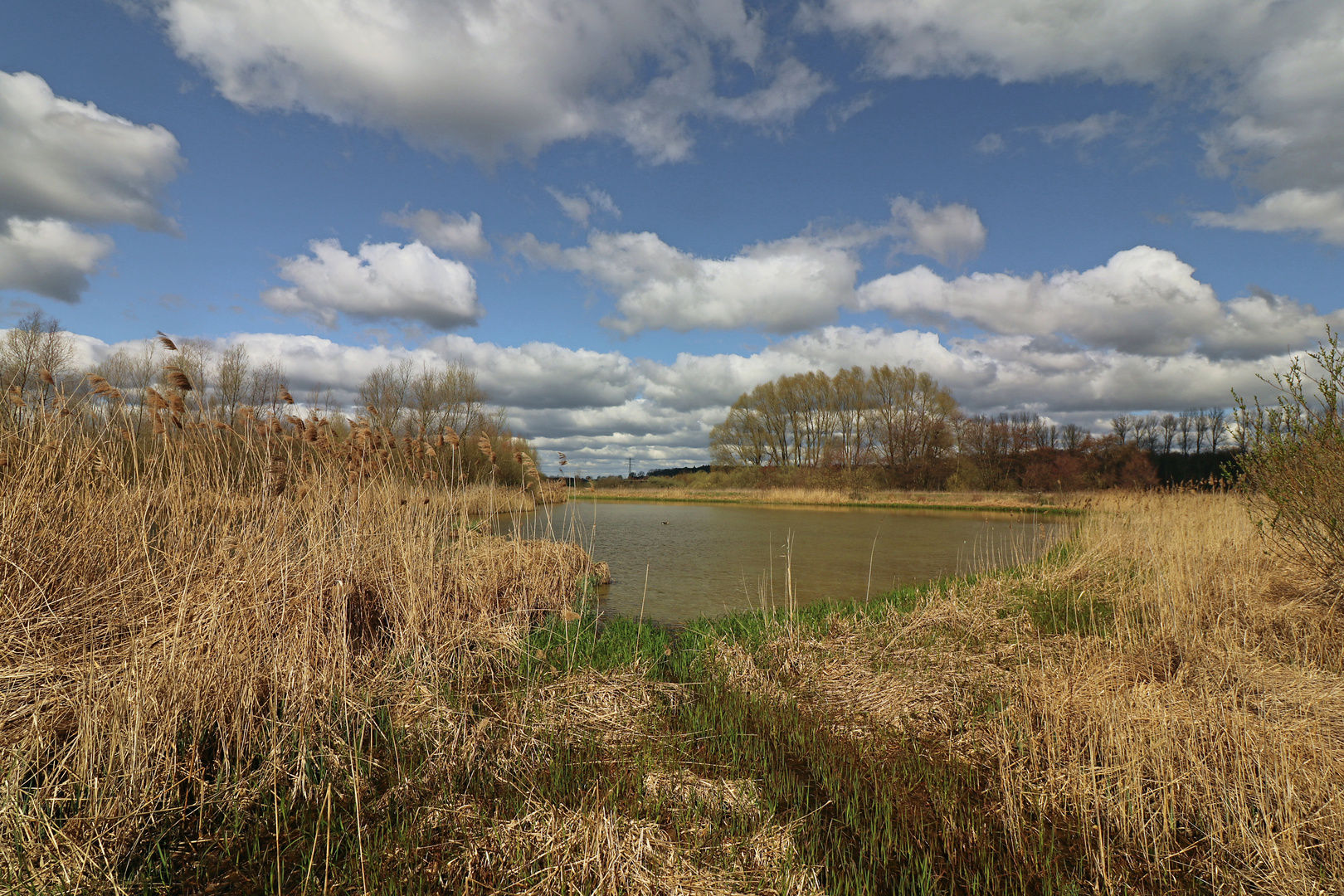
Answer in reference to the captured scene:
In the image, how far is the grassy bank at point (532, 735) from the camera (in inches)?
105

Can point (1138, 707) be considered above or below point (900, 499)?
above

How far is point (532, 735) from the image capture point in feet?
12.5

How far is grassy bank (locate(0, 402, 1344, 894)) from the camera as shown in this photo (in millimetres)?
2674

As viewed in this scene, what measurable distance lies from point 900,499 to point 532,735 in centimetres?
3362

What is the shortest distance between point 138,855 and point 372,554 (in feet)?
10.8

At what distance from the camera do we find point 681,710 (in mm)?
4426

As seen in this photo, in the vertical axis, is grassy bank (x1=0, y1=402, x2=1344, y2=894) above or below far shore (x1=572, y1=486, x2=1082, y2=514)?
above

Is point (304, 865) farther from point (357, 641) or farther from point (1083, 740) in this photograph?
point (1083, 740)

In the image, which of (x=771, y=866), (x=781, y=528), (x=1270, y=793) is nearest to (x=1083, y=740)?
(x=1270, y=793)

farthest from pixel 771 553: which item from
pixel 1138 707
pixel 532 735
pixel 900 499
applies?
pixel 900 499

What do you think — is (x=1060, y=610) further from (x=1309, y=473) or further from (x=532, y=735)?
(x=532, y=735)

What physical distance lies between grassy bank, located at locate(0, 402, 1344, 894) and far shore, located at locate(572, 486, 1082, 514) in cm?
1986

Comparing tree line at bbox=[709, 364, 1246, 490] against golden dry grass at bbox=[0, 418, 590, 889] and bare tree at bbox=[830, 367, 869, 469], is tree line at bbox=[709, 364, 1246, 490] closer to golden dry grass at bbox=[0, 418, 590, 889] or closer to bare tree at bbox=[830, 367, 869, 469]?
bare tree at bbox=[830, 367, 869, 469]

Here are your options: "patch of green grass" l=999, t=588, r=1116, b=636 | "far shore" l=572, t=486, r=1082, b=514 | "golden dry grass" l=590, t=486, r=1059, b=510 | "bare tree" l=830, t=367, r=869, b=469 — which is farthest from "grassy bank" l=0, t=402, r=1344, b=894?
"bare tree" l=830, t=367, r=869, b=469
